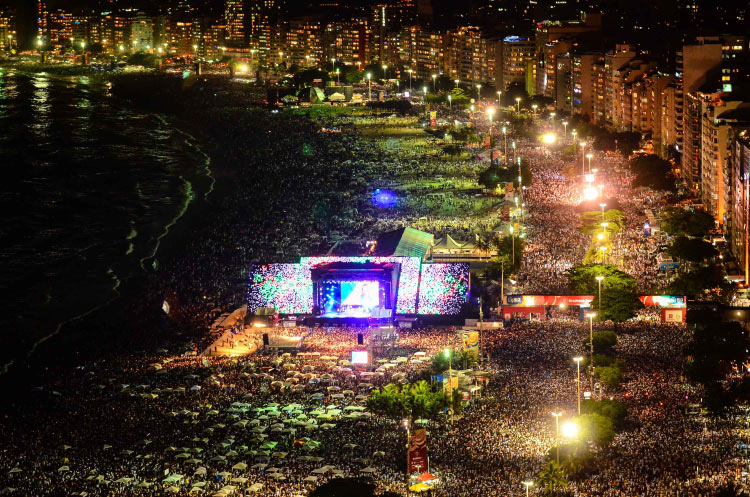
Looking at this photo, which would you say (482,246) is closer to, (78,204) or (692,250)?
(692,250)

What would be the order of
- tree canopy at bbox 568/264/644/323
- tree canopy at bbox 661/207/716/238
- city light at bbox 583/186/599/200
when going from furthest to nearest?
city light at bbox 583/186/599/200, tree canopy at bbox 661/207/716/238, tree canopy at bbox 568/264/644/323

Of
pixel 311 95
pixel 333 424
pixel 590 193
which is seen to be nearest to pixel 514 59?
pixel 311 95

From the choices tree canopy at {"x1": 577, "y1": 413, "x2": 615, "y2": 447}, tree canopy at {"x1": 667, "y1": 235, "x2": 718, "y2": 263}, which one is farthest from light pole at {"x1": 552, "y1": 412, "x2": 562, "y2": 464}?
tree canopy at {"x1": 667, "y1": 235, "x2": 718, "y2": 263}

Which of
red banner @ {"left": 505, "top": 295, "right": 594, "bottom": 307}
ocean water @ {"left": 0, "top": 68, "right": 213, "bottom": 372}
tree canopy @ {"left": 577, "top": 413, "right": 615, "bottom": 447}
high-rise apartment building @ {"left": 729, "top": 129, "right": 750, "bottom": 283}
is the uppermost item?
high-rise apartment building @ {"left": 729, "top": 129, "right": 750, "bottom": 283}

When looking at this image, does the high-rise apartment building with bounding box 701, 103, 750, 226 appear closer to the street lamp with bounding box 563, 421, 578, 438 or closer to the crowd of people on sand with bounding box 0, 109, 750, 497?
the crowd of people on sand with bounding box 0, 109, 750, 497

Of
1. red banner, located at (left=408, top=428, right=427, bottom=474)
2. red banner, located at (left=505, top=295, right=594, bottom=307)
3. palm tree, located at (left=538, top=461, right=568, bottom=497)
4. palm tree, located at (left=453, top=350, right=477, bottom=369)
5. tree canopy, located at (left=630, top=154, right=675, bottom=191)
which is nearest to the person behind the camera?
palm tree, located at (left=538, top=461, right=568, bottom=497)

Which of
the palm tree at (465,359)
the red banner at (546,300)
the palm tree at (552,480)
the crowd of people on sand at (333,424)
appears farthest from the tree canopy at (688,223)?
the palm tree at (552,480)
